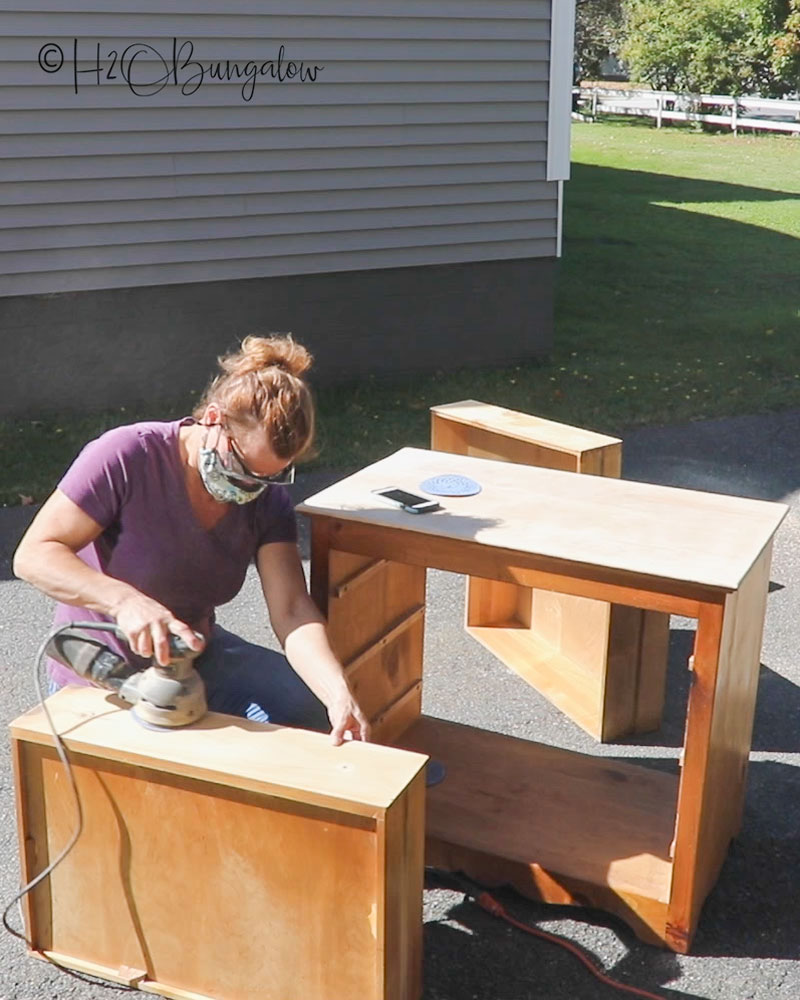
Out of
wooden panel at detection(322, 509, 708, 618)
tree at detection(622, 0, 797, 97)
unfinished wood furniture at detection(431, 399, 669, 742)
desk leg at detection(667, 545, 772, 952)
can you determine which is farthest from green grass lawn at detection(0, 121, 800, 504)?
tree at detection(622, 0, 797, 97)

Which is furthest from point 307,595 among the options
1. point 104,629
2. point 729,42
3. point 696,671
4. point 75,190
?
point 729,42

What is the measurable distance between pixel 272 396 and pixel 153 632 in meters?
0.58

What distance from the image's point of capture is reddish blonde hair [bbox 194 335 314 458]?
2.77 m

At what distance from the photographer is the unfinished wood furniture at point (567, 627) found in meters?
4.09

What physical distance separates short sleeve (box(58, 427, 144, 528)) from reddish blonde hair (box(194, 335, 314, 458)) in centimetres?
23

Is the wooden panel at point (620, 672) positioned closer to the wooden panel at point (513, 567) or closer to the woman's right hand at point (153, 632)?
the wooden panel at point (513, 567)

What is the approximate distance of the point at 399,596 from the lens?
12.4 ft

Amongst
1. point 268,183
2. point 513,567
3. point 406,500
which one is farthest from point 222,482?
point 268,183

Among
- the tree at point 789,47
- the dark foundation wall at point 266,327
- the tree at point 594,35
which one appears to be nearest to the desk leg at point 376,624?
the dark foundation wall at point 266,327

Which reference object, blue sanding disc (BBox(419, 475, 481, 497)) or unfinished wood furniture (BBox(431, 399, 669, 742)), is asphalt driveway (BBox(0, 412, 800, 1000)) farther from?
blue sanding disc (BBox(419, 475, 481, 497))

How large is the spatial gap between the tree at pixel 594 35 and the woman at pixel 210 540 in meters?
42.7

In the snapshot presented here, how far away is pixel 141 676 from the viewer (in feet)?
9.07

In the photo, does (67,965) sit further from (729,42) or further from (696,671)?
(729,42)

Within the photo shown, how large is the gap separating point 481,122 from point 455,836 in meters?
6.40
